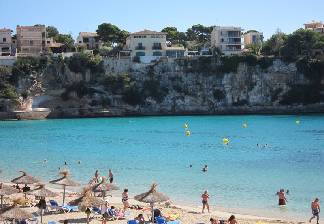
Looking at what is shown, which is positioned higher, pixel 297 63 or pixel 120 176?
pixel 297 63

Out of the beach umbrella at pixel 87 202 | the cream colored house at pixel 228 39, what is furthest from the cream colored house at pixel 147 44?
the beach umbrella at pixel 87 202

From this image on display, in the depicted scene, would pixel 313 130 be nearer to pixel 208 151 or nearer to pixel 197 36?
pixel 208 151

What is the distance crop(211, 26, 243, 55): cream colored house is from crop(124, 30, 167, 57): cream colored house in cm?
980

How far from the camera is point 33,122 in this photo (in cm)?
8462

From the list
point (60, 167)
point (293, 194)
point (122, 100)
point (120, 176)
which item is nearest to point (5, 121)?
point (122, 100)

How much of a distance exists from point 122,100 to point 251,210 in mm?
69850

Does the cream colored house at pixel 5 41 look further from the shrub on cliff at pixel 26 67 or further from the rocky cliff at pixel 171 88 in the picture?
the rocky cliff at pixel 171 88

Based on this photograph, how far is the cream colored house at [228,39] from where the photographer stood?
103 metres

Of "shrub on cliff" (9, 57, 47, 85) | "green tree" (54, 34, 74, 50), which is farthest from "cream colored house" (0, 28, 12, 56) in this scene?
"green tree" (54, 34, 74, 50)

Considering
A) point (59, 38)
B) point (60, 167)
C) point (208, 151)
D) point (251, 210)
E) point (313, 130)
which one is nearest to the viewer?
point (251, 210)

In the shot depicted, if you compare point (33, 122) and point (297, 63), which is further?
point (297, 63)

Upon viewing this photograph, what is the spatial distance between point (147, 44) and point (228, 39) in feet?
47.9

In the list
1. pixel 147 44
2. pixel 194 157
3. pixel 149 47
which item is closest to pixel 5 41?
pixel 147 44

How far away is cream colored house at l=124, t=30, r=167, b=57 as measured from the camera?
99950 millimetres
